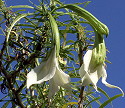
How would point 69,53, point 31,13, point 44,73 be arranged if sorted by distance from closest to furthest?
1. point 44,73
2. point 31,13
3. point 69,53

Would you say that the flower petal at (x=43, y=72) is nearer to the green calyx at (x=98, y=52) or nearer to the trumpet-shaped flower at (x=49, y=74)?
the trumpet-shaped flower at (x=49, y=74)

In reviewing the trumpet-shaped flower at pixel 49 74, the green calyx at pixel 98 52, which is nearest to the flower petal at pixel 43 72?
the trumpet-shaped flower at pixel 49 74

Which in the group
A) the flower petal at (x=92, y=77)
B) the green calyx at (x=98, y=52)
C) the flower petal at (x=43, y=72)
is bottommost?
the flower petal at (x=92, y=77)

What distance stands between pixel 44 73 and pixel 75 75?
0.40 m

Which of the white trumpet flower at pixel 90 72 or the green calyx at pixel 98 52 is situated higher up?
the green calyx at pixel 98 52

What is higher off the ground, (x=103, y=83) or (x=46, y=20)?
(x=46, y=20)

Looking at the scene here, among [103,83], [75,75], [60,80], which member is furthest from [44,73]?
[75,75]

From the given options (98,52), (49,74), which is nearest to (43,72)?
(49,74)

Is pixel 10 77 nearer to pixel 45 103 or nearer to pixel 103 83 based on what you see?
pixel 45 103

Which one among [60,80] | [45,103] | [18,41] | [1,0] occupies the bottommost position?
[45,103]

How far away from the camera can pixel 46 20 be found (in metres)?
1.14

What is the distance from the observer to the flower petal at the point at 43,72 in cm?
87

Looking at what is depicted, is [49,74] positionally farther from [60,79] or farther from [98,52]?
[98,52]

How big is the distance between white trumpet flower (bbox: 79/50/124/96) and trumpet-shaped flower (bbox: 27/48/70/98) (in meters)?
0.04
